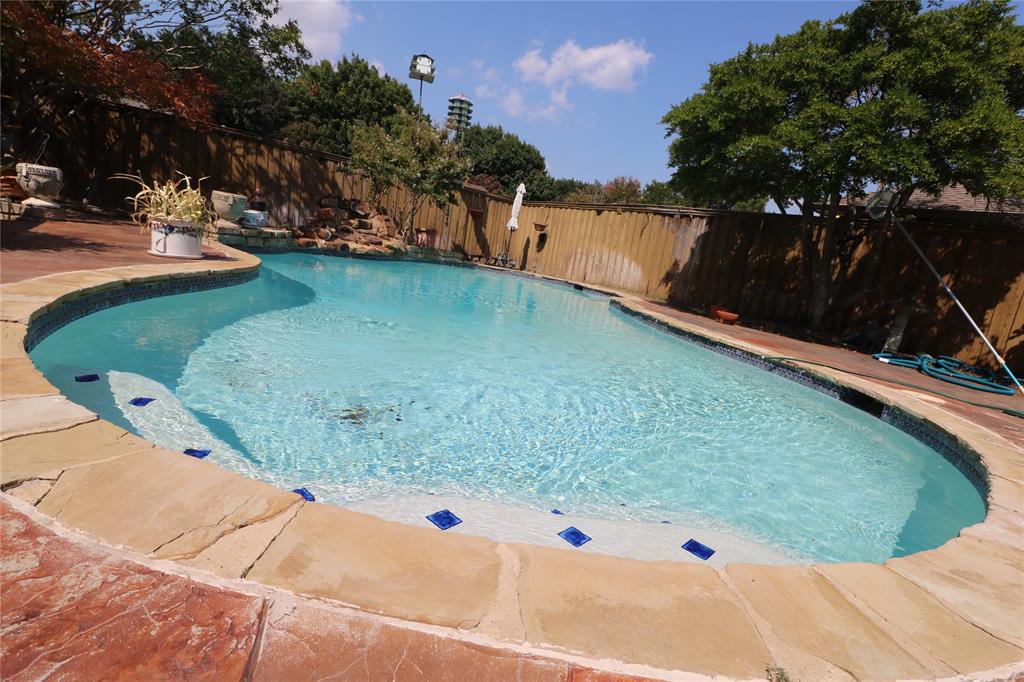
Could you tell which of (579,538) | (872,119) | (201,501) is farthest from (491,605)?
(872,119)

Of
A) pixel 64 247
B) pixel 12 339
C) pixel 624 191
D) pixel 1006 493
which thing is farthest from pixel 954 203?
pixel 624 191

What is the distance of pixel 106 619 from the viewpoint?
3.38 ft

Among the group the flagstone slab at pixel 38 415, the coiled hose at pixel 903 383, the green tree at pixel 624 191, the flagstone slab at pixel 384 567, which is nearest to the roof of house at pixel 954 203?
the coiled hose at pixel 903 383

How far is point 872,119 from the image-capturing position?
20.5ft

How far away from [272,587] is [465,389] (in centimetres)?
300

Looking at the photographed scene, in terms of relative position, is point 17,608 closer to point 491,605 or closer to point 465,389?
point 491,605

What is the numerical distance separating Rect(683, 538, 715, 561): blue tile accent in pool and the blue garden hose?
5727 mm

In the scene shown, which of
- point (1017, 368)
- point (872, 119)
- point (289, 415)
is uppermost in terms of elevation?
point (872, 119)

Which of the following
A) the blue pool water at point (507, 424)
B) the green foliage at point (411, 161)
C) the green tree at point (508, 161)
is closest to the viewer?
the blue pool water at point (507, 424)

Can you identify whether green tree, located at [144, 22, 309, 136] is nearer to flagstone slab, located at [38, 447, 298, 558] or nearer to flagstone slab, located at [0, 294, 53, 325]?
flagstone slab, located at [0, 294, 53, 325]

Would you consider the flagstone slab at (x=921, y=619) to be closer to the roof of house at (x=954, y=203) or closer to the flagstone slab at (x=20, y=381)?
the flagstone slab at (x=20, y=381)

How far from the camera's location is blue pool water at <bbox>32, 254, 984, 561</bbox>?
8.96 ft

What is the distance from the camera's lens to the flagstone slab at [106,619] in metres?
0.93

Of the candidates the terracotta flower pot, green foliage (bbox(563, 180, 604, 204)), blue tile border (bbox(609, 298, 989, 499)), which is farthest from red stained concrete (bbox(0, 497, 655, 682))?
green foliage (bbox(563, 180, 604, 204))
